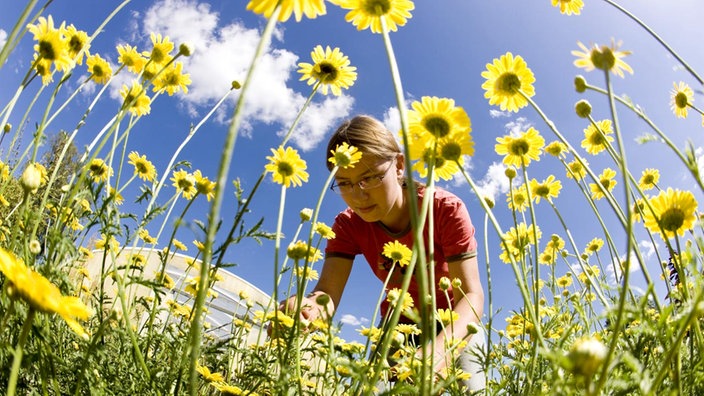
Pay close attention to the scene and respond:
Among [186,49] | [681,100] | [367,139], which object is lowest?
[186,49]

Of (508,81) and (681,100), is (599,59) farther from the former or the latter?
(681,100)

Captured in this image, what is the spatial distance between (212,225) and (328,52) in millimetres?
1288

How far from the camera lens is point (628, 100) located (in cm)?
96

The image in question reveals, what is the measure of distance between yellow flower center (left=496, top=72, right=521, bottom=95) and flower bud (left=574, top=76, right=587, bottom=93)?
0.15 meters

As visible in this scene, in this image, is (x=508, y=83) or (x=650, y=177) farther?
(x=650, y=177)

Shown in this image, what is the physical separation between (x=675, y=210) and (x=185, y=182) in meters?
1.56

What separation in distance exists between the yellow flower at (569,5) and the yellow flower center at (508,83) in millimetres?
590

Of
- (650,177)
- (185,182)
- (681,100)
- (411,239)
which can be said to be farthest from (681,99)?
(185,182)

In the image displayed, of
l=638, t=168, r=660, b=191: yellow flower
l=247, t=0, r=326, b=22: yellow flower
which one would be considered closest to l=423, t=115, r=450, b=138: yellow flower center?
l=247, t=0, r=326, b=22: yellow flower

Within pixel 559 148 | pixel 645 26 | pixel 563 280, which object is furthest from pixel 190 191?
pixel 563 280

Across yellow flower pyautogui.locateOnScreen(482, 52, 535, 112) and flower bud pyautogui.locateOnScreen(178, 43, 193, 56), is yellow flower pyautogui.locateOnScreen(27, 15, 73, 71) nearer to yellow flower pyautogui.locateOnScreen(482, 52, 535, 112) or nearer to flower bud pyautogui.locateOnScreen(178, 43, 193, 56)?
flower bud pyautogui.locateOnScreen(178, 43, 193, 56)

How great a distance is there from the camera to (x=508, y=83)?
3.97 ft

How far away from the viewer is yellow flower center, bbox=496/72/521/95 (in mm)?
1198

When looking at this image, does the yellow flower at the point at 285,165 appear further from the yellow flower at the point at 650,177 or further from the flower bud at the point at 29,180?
the yellow flower at the point at 650,177
